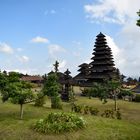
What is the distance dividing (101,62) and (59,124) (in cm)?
4376

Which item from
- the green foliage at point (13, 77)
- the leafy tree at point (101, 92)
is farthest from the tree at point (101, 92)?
the green foliage at point (13, 77)

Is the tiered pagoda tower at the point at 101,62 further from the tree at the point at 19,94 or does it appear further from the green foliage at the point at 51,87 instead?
the tree at the point at 19,94

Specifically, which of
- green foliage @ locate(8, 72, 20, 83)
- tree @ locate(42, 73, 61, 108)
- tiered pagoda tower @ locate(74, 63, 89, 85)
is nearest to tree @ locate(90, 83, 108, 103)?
tree @ locate(42, 73, 61, 108)

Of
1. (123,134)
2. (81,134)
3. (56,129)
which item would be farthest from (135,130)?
(56,129)

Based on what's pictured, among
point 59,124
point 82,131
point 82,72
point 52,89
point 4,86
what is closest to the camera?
point 82,131

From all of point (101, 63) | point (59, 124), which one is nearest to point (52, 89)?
point (59, 124)

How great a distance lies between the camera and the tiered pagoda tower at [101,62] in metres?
65.9

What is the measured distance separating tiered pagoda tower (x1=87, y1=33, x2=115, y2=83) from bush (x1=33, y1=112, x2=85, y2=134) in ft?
129

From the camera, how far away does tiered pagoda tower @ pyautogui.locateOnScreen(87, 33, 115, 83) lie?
216 feet

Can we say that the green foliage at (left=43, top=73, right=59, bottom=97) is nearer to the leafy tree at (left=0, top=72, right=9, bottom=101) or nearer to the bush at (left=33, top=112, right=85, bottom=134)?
the leafy tree at (left=0, top=72, right=9, bottom=101)

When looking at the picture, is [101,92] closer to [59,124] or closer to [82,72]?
[59,124]

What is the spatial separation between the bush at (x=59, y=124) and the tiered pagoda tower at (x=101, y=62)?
3943cm

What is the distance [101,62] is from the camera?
6712 centimetres

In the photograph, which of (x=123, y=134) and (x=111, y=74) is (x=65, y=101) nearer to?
(x=111, y=74)
